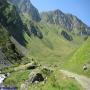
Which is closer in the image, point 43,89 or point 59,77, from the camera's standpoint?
point 43,89

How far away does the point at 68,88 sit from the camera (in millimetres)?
31375

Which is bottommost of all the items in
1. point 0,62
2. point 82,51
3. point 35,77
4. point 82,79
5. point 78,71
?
point 82,79

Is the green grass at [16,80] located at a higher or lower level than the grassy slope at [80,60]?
higher

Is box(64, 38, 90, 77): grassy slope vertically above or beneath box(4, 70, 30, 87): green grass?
beneath

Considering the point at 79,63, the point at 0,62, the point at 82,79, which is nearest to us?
the point at 82,79

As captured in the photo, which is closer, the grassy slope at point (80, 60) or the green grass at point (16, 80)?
the grassy slope at point (80, 60)

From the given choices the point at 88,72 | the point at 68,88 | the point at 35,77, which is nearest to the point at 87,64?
the point at 88,72

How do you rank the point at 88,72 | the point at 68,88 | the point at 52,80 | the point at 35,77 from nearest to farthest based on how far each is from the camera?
1. the point at 68,88
2. the point at 52,80
3. the point at 88,72
4. the point at 35,77

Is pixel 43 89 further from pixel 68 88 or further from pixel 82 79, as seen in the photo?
pixel 82 79

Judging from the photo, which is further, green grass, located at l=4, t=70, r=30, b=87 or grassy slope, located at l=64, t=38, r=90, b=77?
green grass, located at l=4, t=70, r=30, b=87

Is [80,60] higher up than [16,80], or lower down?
lower down

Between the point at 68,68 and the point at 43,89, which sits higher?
the point at 68,68

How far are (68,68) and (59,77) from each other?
10.6 metres

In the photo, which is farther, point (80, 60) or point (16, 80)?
point (16, 80)
